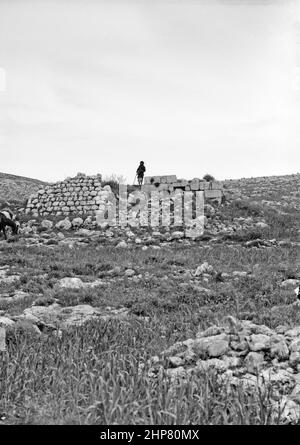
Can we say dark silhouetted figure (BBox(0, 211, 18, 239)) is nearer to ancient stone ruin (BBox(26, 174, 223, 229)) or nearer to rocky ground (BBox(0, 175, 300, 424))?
rocky ground (BBox(0, 175, 300, 424))

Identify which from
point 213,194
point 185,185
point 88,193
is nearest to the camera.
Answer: point 88,193

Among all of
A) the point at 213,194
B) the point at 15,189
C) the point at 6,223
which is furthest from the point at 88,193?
the point at 15,189

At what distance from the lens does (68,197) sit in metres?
24.3

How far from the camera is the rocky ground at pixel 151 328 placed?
440 cm

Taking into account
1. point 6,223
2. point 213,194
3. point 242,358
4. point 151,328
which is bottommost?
point 151,328

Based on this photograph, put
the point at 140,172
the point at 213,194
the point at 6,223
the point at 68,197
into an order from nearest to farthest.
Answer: the point at 6,223
the point at 68,197
the point at 213,194
the point at 140,172

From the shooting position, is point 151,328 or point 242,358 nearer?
point 242,358

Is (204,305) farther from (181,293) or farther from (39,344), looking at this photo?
(39,344)

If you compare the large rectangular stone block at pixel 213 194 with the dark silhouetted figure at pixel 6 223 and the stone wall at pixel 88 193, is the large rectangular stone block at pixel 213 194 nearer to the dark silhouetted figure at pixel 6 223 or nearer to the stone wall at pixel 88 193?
the stone wall at pixel 88 193

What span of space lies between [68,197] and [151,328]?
1747 cm

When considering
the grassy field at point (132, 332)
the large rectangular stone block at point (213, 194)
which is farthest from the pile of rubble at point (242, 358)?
the large rectangular stone block at point (213, 194)

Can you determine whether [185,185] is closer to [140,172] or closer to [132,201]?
[140,172]

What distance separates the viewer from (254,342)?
6.15 metres

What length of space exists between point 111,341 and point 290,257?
32.7ft
